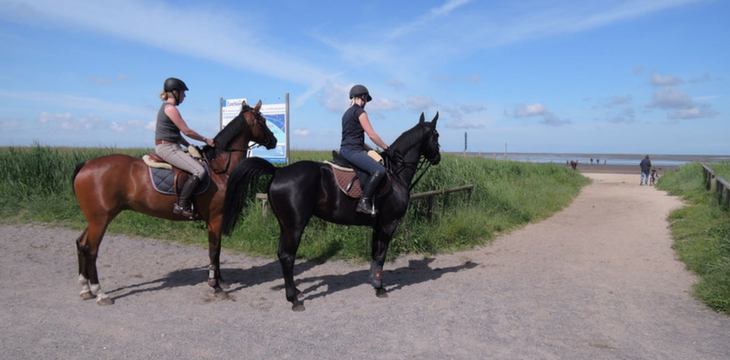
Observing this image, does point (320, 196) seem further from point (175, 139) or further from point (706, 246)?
point (706, 246)

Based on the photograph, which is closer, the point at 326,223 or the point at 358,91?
the point at 358,91

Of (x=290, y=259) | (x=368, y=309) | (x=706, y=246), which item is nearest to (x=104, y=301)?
(x=290, y=259)

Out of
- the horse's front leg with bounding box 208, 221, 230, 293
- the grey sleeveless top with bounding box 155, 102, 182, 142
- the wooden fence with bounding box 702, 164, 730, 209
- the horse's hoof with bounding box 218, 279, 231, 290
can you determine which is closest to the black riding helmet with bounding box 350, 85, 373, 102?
the grey sleeveless top with bounding box 155, 102, 182, 142

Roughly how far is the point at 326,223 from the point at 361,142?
3.35m

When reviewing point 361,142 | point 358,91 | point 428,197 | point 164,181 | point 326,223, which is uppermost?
point 358,91

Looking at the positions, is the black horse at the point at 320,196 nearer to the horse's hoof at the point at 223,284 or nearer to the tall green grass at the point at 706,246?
the horse's hoof at the point at 223,284

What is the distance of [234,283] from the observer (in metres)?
6.65

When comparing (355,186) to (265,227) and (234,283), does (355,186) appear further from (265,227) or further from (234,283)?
(265,227)

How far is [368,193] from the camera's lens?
567 centimetres

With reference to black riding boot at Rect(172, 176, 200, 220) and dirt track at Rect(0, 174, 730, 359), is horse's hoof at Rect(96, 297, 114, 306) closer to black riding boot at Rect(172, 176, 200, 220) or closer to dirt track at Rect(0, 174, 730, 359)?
dirt track at Rect(0, 174, 730, 359)

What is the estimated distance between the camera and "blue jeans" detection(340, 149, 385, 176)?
5691mm

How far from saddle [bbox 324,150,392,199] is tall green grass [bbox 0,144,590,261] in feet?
7.81

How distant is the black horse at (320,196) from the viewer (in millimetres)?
5473

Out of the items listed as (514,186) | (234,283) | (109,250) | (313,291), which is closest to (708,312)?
(313,291)
